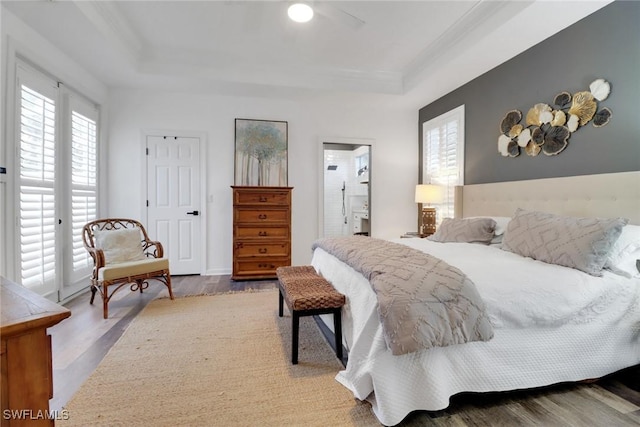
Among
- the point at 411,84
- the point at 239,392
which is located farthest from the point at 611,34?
the point at 239,392

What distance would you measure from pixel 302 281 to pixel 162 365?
1.06m

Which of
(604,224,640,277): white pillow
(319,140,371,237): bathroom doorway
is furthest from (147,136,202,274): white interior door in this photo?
(604,224,640,277): white pillow

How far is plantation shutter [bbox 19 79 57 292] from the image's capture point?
253cm

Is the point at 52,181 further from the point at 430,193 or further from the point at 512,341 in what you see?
the point at 430,193

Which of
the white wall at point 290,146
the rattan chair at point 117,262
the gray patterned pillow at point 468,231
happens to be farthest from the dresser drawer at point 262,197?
the gray patterned pillow at point 468,231

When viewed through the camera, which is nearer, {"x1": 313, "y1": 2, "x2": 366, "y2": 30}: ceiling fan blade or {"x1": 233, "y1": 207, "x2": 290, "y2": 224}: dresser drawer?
{"x1": 313, "y1": 2, "x2": 366, "y2": 30}: ceiling fan blade

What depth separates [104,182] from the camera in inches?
154

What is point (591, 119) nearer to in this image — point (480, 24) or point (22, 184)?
point (480, 24)

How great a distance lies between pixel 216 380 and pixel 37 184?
99.9 inches

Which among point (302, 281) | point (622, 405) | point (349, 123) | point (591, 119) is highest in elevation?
A: point (349, 123)

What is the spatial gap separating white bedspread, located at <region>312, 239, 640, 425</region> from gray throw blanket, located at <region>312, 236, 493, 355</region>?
11 cm

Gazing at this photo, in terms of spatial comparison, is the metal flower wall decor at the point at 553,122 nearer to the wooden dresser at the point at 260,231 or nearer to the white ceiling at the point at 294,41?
the white ceiling at the point at 294,41

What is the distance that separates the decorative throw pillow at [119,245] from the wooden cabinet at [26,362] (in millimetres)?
2683

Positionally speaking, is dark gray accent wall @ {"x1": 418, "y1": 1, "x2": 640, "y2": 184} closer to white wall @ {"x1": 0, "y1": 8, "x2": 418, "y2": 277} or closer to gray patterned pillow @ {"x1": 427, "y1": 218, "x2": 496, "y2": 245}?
gray patterned pillow @ {"x1": 427, "y1": 218, "x2": 496, "y2": 245}
